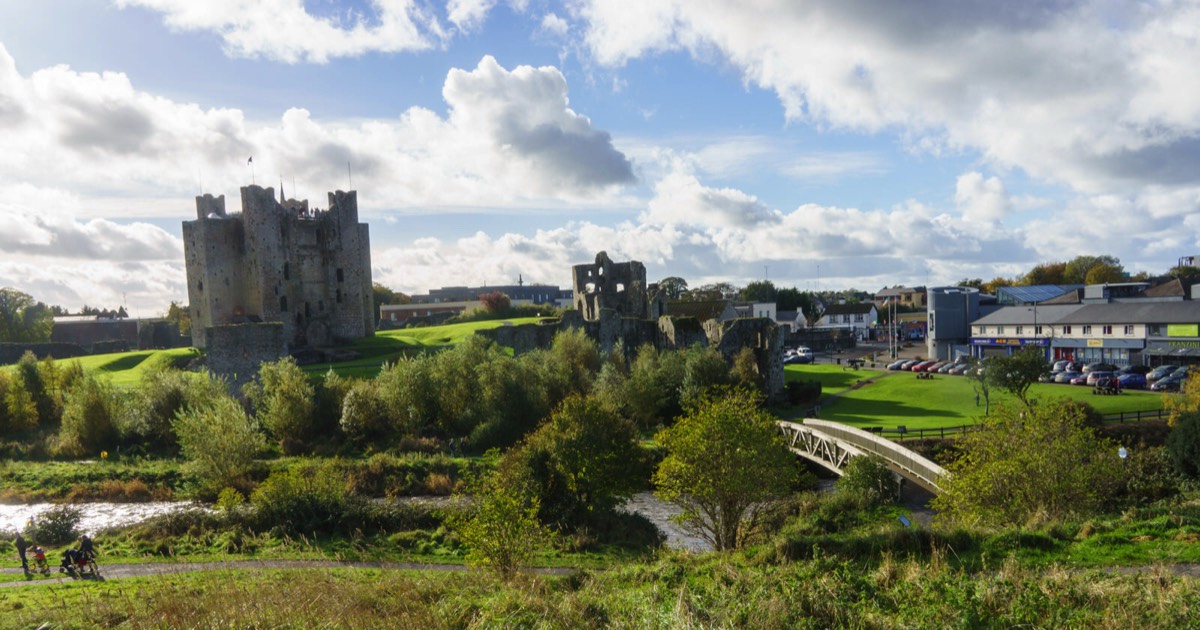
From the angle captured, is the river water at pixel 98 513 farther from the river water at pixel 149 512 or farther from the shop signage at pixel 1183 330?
the shop signage at pixel 1183 330

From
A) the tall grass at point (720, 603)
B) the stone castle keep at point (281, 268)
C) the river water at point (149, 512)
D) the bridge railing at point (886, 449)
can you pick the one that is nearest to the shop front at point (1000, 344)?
the bridge railing at point (886, 449)

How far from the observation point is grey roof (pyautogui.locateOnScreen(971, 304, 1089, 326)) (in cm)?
5675

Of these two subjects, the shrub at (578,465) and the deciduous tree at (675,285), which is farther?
the deciduous tree at (675,285)

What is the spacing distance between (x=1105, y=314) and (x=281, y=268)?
63725mm

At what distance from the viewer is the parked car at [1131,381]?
40.9 metres

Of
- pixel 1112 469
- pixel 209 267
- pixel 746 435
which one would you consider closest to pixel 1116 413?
pixel 1112 469

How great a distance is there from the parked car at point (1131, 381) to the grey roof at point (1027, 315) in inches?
598

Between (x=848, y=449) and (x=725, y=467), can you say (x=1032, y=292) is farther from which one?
(x=725, y=467)

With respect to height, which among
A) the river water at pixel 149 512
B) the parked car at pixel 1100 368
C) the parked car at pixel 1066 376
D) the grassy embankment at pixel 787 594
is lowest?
the river water at pixel 149 512

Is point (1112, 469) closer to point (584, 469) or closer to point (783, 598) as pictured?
point (783, 598)

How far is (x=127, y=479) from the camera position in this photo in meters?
30.3

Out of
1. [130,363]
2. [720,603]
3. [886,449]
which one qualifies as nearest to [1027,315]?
[886,449]

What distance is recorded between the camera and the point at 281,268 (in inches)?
2041

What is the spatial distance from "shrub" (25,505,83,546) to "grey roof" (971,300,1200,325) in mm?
63320
